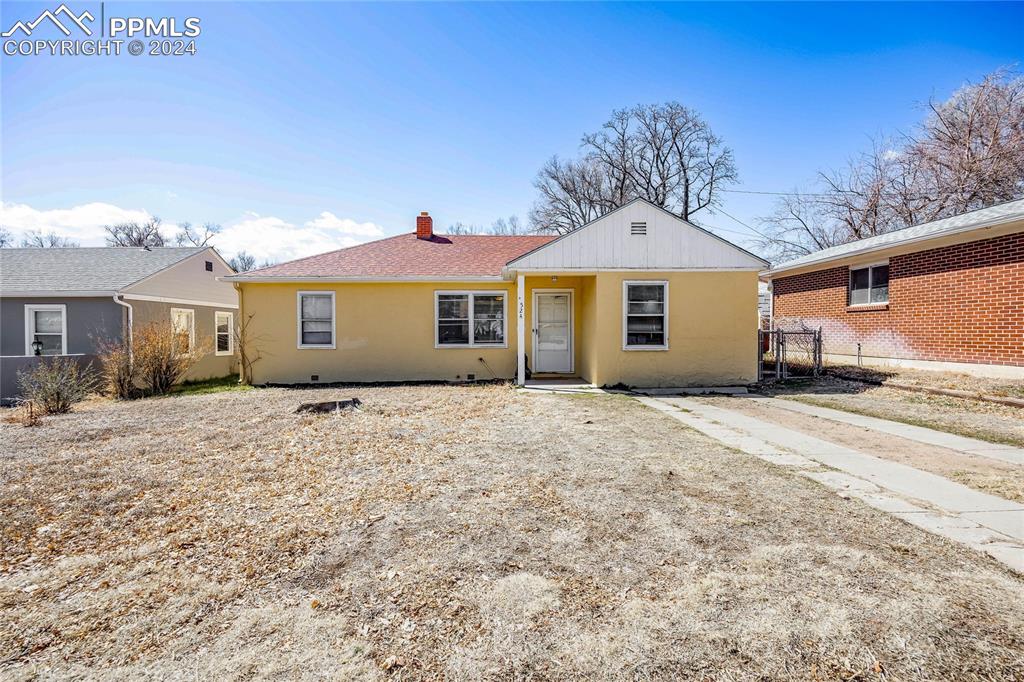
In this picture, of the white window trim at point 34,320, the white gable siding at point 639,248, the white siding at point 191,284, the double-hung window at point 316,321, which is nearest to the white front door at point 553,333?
the white gable siding at point 639,248

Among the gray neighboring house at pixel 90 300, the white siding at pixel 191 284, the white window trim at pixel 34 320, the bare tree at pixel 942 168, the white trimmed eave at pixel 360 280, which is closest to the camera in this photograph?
the white trimmed eave at pixel 360 280

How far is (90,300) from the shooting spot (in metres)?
12.5

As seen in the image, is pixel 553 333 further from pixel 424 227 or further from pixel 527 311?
pixel 424 227

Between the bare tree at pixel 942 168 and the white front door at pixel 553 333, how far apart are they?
20.0 m

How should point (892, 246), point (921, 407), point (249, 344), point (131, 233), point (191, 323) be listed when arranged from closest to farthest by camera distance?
1. point (921, 407)
2. point (892, 246)
3. point (249, 344)
4. point (191, 323)
5. point (131, 233)

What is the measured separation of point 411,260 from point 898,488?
35.9ft

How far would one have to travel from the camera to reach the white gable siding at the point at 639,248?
10.2 meters

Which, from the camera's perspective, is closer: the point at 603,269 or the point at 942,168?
the point at 603,269

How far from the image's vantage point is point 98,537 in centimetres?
323

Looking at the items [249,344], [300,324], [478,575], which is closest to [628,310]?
[300,324]

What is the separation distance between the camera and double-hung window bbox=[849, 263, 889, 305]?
38.7 feet

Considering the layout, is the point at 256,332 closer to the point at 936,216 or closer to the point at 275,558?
the point at 275,558

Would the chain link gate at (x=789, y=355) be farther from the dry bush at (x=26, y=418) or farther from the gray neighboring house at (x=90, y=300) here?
the gray neighboring house at (x=90, y=300)

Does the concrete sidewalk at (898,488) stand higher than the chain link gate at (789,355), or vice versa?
the chain link gate at (789,355)
